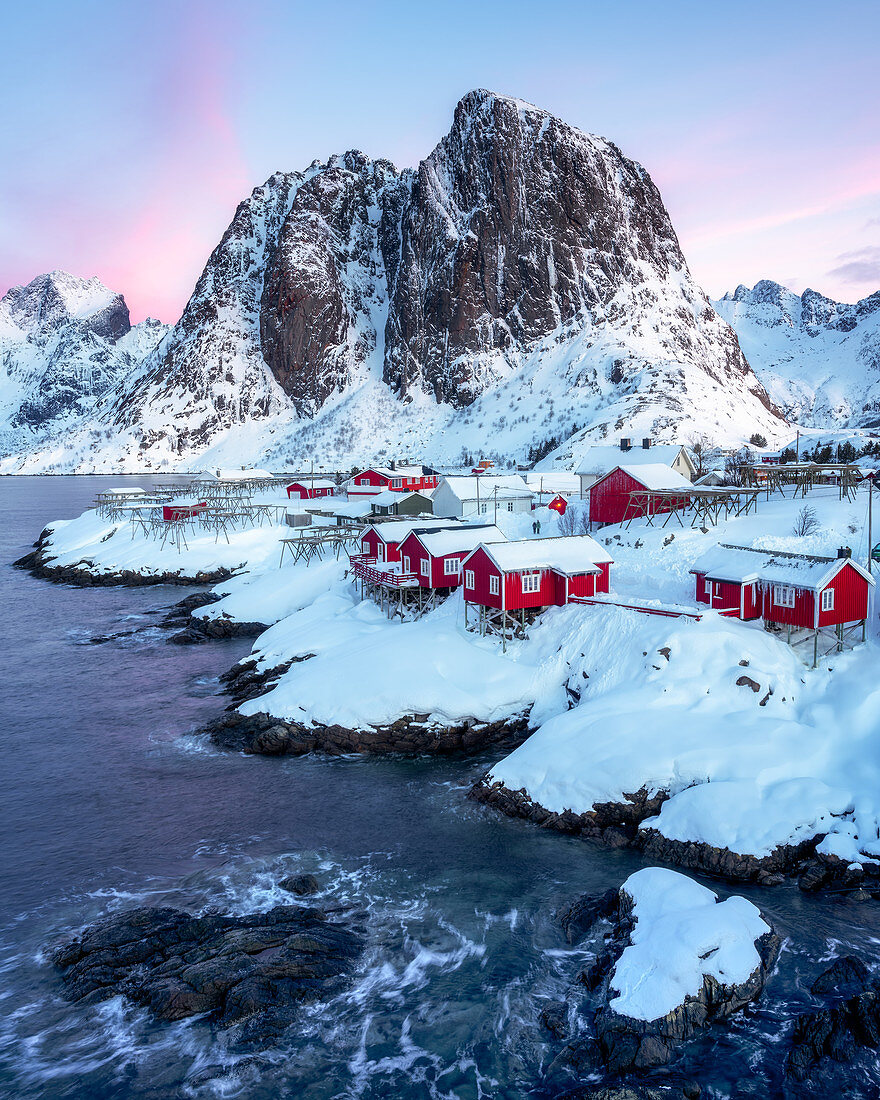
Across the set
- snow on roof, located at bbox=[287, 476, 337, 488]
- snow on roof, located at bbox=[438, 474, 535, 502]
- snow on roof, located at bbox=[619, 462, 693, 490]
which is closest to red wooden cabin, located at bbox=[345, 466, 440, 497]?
snow on roof, located at bbox=[287, 476, 337, 488]

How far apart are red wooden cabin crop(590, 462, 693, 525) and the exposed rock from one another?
2569 cm

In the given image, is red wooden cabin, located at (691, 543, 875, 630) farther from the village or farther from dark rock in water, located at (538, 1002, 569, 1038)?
dark rock in water, located at (538, 1002, 569, 1038)

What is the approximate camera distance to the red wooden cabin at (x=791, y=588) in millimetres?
30875

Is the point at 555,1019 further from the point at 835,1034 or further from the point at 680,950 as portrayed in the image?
the point at 835,1034

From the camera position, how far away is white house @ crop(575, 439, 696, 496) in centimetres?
6097

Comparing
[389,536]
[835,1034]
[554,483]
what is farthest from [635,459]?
[835,1034]

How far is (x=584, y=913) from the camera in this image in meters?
20.1

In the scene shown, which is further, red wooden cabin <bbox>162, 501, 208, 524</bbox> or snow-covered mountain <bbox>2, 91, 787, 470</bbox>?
snow-covered mountain <bbox>2, 91, 787, 470</bbox>

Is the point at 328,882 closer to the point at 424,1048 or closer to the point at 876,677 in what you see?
the point at 424,1048

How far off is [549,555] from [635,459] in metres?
26.8

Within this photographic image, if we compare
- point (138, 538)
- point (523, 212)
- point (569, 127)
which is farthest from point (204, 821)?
point (569, 127)

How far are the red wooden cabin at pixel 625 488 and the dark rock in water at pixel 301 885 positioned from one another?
123ft

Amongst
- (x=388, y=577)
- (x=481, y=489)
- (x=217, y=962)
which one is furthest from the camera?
(x=481, y=489)

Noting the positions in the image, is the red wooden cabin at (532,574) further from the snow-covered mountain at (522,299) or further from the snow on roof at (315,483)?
the snow-covered mountain at (522,299)
